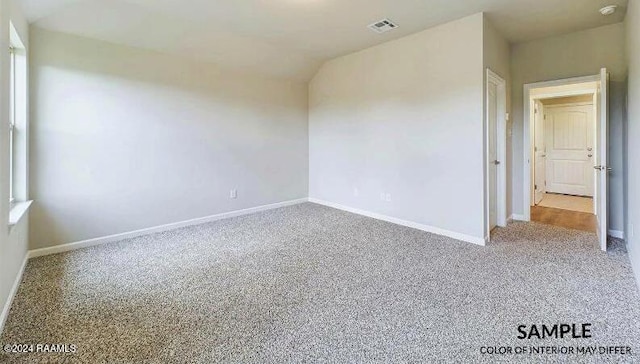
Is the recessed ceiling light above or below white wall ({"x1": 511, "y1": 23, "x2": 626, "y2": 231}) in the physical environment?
above

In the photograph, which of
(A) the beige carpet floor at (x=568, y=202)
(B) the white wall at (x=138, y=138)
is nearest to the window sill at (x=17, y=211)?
(B) the white wall at (x=138, y=138)

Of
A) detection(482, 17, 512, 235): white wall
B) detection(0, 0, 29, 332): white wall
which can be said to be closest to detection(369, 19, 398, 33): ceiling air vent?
detection(482, 17, 512, 235): white wall

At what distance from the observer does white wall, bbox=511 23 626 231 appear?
3.84 metres

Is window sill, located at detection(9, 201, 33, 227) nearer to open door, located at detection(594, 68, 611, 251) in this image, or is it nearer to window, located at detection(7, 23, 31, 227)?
window, located at detection(7, 23, 31, 227)

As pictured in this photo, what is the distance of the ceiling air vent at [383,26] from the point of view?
3764 millimetres

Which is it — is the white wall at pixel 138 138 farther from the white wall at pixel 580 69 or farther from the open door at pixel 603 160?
the open door at pixel 603 160

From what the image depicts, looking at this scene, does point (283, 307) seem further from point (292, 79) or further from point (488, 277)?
point (292, 79)

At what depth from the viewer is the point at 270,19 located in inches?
146

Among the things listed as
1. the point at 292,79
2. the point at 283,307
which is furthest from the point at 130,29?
the point at 283,307

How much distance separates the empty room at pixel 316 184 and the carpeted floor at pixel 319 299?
20 millimetres

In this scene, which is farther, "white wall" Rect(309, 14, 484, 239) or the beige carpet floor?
the beige carpet floor

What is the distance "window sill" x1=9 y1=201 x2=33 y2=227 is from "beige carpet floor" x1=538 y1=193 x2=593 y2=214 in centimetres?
748

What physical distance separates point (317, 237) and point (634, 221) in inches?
125

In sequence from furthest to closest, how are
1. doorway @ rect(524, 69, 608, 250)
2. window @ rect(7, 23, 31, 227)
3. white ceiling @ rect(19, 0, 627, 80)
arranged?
doorway @ rect(524, 69, 608, 250), white ceiling @ rect(19, 0, 627, 80), window @ rect(7, 23, 31, 227)
